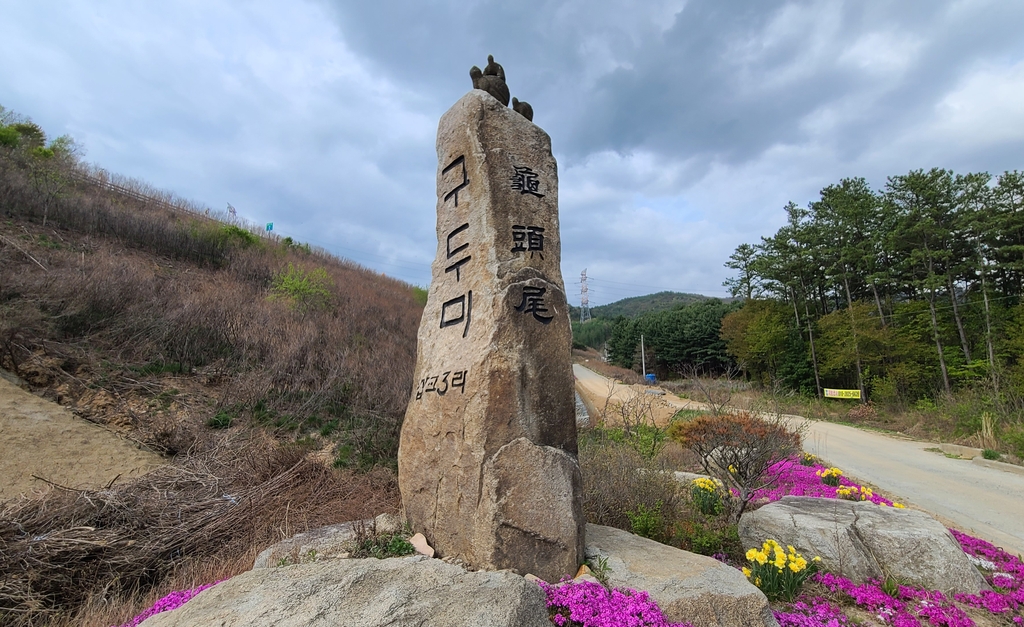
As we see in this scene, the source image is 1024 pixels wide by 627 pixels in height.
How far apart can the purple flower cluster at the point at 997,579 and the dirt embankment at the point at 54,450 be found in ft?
27.5

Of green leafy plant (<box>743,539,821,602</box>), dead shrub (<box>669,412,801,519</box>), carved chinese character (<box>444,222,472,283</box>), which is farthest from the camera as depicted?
dead shrub (<box>669,412,801,519</box>)

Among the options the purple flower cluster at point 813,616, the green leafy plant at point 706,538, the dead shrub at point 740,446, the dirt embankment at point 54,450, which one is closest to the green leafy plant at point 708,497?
the dead shrub at point 740,446

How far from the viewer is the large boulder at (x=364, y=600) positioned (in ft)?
6.98

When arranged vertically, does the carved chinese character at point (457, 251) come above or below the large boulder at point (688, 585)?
above

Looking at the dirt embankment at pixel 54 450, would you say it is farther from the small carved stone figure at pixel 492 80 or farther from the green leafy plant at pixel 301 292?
the green leafy plant at pixel 301 292

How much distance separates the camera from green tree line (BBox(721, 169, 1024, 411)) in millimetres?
16484

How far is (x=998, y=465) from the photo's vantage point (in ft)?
29.7

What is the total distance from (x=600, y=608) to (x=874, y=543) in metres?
3.21

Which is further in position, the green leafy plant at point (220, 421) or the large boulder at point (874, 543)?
the green leafy plant at point (220, 421)

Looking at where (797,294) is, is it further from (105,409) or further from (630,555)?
(105,409)

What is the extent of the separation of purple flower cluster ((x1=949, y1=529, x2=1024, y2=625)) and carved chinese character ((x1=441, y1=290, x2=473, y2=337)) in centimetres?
454

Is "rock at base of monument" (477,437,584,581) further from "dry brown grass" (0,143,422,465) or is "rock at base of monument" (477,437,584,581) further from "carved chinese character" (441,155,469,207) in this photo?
"dry brown grass" (0,143,422,465)

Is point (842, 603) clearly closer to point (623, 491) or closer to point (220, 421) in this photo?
point (623, 491)

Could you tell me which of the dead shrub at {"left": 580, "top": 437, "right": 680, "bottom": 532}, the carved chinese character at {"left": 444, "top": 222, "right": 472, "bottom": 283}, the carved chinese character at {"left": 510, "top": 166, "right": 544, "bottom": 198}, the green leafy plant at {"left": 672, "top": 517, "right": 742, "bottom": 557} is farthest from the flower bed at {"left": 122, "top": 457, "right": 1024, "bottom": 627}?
the carved chinese character at {"left": 510, "top": 166, "right": 544, "bottom": 198}
